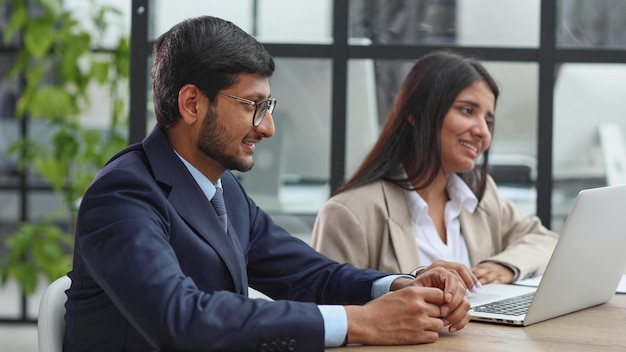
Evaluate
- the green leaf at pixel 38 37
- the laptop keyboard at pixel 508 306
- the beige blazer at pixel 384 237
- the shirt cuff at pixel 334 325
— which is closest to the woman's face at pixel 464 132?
the beige blazer at pixel 384 237

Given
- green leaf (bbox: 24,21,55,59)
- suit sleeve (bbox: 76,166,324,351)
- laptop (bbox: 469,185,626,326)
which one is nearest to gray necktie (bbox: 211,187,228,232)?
suit sleeve (bbox: 76,166,324,351)

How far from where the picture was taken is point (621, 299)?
2.39m

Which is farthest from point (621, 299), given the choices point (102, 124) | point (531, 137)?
point (102, 124)

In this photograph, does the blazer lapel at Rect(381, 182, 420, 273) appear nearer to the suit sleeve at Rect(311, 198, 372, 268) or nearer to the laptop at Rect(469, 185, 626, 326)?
the suit sleeve at Rect(311, 198, 372, 268)

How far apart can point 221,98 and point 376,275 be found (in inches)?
20.9

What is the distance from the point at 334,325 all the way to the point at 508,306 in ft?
1.90

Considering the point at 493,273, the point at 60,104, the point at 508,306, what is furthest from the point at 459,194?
the point at 60,104

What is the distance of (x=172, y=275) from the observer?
1.63m

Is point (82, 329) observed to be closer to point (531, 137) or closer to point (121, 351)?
point (121, 351)

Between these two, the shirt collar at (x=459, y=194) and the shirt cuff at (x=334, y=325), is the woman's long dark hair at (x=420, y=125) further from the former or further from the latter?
the shirt cuff at (x=334, y=325)

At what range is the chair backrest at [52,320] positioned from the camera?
6.03 ft

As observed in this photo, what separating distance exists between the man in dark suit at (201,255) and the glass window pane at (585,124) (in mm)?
1511

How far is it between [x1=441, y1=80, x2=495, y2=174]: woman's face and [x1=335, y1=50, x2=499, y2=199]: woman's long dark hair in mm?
20

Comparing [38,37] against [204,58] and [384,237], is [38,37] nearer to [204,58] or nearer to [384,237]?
[384,237]
